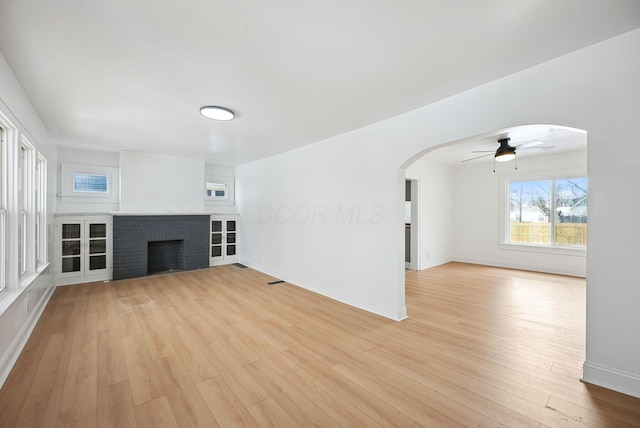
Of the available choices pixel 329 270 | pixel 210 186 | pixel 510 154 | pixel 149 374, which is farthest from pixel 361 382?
pixel 210 186

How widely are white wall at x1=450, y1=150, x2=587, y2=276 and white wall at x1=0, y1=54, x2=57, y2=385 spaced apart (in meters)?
7.96

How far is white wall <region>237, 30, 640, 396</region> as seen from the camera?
183 centimetres

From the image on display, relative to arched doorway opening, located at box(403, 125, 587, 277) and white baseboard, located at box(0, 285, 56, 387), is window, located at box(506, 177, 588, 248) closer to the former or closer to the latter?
arched doorway opening, located at box(403, 125, 587, 277)

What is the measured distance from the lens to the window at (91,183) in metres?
5.17

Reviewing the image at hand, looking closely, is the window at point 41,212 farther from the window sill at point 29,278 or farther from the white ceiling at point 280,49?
the white ceiling at point 280,49

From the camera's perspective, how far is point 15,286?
2514mm

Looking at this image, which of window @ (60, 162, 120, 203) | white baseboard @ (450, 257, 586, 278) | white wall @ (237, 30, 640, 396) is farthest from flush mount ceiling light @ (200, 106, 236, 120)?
white baseboard @ (450, 257, 586, 278)

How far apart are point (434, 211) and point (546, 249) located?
7.82 ft

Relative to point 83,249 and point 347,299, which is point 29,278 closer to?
point 83,249

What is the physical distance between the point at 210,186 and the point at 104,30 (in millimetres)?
5248

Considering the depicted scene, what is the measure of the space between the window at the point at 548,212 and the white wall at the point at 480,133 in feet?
15.3

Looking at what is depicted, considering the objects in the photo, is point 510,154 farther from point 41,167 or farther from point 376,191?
point 41,167

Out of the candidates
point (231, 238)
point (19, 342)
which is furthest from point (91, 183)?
point (19, 342)

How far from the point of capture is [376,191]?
3.51 metres
